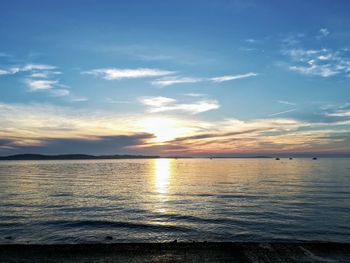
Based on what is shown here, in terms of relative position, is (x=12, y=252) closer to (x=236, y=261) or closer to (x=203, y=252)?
(x=203, y=252)

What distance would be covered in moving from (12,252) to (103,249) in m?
4.82

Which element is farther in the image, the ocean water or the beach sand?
the ocean water

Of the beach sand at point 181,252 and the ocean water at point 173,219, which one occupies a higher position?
the beach sand at point 181,252

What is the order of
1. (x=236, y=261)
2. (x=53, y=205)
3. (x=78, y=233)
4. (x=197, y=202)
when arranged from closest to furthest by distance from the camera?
(x=236, y=261)
(x=78, y=233)
(x=53, y=205)
(x=197, y=202)

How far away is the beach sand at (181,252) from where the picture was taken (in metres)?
13.8

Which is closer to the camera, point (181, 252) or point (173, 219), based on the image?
point (181, 252)

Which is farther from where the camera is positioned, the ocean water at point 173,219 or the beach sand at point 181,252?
the ocean water at point 173,219

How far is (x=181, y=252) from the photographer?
14641 mm

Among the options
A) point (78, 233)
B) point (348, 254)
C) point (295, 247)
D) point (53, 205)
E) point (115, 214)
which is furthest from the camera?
point (53, 205)

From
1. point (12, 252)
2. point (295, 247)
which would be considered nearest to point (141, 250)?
point (12, 252)

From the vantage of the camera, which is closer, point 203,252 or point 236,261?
point 236,261

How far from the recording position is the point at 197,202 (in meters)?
35.3

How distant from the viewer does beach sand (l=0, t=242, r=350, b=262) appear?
13766mm

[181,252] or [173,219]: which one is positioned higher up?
[181,252]
